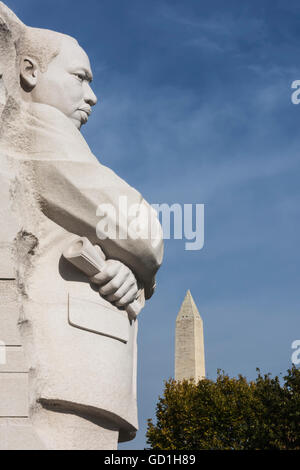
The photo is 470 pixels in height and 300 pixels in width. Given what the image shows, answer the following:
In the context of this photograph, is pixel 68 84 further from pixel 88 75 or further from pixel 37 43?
pixel 37 43

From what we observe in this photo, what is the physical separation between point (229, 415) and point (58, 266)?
2111 centimetres

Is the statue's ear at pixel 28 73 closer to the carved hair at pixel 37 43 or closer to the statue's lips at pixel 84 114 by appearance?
the carved hair at pixel 37 43

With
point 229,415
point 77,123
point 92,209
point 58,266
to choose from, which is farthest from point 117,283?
point 229,415

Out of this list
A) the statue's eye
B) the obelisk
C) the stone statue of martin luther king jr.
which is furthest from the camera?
the obelisk

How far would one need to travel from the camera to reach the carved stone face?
5.47m

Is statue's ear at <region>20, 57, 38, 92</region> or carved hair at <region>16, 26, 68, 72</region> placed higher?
carved hair at <region>16, 26, 68, 72</region>

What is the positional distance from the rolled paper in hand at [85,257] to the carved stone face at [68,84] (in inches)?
47.9

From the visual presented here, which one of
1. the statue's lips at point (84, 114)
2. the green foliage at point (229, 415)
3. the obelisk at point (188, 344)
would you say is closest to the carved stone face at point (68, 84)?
the statue's lips at point (84, 114)

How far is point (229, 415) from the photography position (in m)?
24.9

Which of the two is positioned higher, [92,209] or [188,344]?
[188,344]

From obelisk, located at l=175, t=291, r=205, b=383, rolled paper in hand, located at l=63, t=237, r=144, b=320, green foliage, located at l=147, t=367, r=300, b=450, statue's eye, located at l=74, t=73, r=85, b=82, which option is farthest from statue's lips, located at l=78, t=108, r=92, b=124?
obelisk, located at l=175, t=291, r=205, b=383

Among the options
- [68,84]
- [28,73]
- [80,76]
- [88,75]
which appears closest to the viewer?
[28,73]

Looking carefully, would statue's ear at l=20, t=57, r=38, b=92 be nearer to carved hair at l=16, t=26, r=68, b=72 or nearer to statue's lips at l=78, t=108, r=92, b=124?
carved hair at l=16, t=26, r=68, b=72
